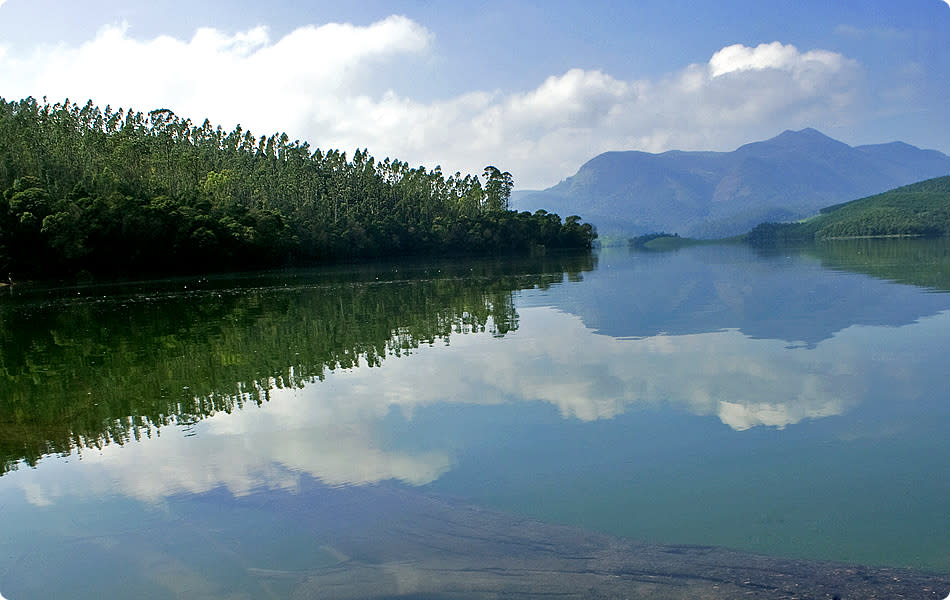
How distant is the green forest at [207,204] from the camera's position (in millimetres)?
66375

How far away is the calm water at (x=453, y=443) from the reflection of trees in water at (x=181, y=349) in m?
0.14

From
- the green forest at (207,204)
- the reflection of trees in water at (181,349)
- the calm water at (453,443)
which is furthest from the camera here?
the green forest at (207,204)

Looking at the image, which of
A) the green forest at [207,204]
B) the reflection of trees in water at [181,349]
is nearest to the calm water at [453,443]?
the reflection of trees in water at [181,349]

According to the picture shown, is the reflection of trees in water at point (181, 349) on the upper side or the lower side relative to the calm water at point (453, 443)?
upper

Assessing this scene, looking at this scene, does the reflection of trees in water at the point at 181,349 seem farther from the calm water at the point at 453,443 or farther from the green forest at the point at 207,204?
the green forest at the point at 207,204

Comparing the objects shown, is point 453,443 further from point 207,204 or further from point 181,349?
point 207,204

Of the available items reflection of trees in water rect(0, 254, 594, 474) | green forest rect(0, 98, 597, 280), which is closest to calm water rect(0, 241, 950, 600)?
reflection of trees in water rect(0, 254, 594, 474)

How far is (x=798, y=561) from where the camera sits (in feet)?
23.9

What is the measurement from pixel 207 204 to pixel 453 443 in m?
73.0

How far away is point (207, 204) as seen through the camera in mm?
77812

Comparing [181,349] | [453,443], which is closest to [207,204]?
[181,349]

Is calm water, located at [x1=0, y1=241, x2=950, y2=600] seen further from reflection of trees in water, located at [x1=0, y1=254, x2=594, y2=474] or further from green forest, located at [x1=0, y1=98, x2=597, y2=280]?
green forest, located at [x1=0, y1=98, x2=597, y2=280]

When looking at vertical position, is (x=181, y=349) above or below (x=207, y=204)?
below

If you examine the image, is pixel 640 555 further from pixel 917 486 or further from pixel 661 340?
pixel 661 340
